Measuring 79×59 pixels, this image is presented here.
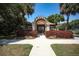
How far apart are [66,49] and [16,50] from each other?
3.55ft

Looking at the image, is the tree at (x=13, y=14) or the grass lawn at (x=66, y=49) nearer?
the grass lawn at (x=66, y=49)

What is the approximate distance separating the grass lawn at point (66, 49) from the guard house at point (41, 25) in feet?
1.36

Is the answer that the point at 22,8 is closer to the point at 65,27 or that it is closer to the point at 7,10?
the point at 7,10

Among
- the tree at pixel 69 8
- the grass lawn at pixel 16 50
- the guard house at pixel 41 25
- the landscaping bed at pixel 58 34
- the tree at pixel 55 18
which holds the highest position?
the tree at pixel 69 8

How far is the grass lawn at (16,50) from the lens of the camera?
187 inches

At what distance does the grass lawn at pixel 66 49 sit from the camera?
4721 mm

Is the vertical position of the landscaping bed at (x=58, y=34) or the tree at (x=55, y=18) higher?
the tree at (x=55, y=18)

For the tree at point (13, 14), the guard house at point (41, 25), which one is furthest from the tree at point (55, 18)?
the tree at point (13, 14)

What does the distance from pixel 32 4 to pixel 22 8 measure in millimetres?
258

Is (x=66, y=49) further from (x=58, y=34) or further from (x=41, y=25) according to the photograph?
(x=41, y=25)

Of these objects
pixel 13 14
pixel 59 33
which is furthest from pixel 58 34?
pixel 13 14

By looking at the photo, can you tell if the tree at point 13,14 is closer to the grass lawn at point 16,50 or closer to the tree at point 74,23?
the grass lawn at point 16,50

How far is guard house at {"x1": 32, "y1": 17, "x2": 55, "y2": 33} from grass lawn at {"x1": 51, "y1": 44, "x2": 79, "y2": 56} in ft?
1.36

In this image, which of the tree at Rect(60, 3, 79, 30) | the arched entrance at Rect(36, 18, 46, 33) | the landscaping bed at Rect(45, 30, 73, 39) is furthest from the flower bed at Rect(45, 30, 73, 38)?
the tree at Rect(60, 3, 79, 30)
